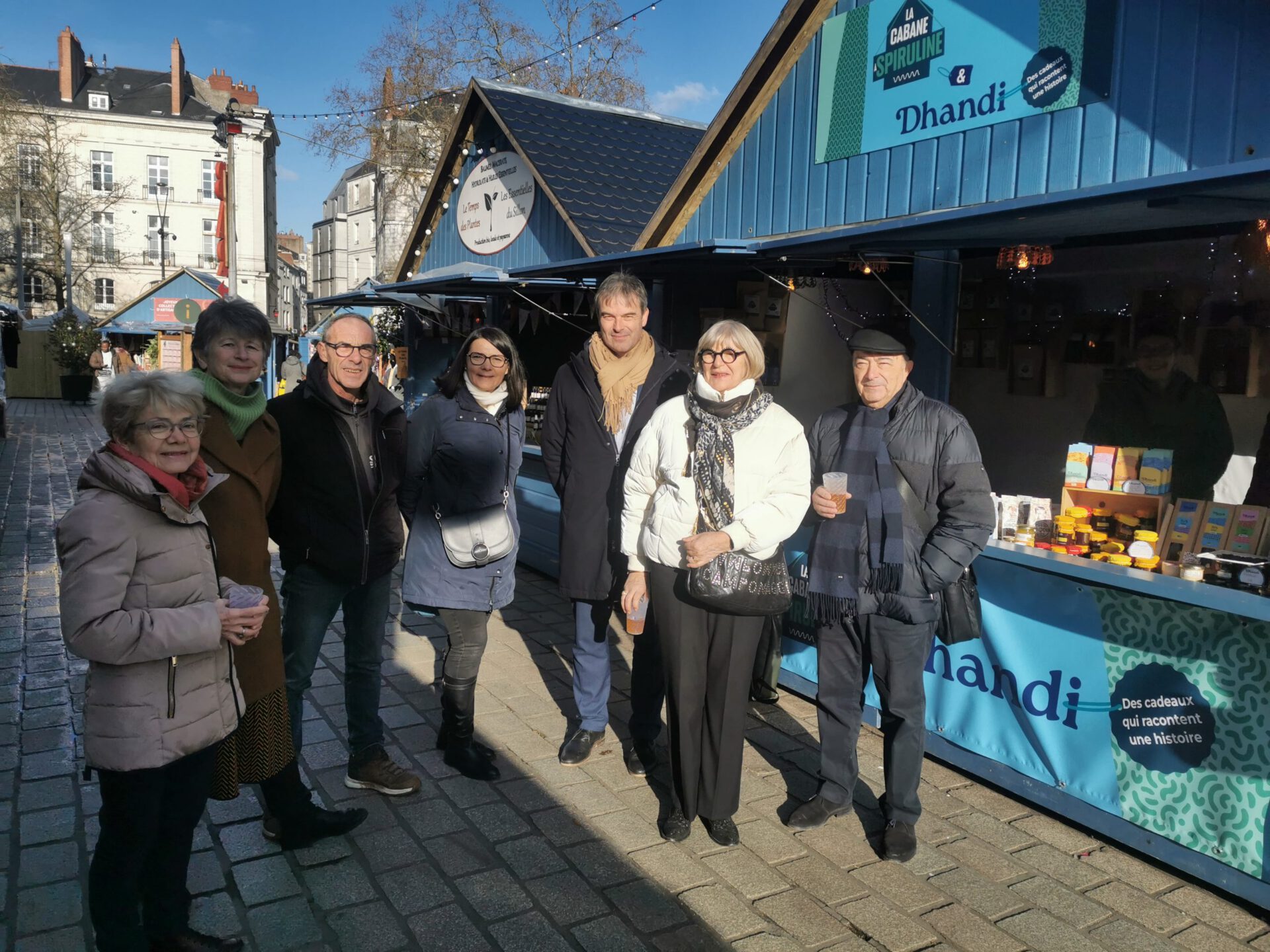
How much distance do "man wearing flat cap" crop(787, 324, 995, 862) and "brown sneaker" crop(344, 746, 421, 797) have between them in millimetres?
1471

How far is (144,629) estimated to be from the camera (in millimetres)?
2141

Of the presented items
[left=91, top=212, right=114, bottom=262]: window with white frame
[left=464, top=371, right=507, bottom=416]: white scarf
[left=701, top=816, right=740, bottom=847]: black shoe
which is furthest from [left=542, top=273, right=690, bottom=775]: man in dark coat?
[left=91, top=212, right=114, bottom=262]: window with white frame

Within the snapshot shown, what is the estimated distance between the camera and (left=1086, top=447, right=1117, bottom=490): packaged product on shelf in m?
4.15

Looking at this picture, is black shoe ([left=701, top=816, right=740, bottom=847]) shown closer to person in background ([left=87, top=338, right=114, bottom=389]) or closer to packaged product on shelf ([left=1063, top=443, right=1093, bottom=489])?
packaged product on shelf ([left=1063, top=443, right=1093, bottom=489])

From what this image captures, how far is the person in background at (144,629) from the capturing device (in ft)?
6.88

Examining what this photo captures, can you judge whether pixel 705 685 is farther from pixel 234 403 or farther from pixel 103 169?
pixel 103 169

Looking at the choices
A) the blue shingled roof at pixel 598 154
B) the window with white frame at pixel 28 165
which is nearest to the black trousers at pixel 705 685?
the blue shingled roof at pixel 598 154

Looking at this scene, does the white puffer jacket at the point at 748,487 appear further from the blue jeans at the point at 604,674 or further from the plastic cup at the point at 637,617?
the blue jeans at the point at 604,674

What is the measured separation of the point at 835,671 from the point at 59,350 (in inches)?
1124

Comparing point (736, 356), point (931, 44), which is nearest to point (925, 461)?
point (736, 356)

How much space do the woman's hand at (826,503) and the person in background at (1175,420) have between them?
1965 mm

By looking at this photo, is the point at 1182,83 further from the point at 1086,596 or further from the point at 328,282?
the point at 328,282

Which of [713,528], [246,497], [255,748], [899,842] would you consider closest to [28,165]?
[246,497]

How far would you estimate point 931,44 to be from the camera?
502cm
